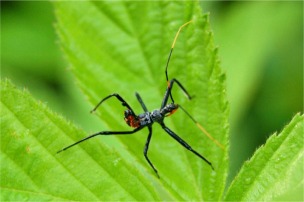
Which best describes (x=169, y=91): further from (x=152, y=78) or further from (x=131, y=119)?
(x=131, y=119)

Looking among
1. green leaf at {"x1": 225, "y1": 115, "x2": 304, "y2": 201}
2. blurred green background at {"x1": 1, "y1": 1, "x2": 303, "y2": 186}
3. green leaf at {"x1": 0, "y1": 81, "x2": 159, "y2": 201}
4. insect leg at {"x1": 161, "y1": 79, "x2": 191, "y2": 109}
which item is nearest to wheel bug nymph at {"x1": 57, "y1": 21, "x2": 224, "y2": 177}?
insect leg at {"x1": 161, "y1": 79, "x2": 191, "y2": 109}

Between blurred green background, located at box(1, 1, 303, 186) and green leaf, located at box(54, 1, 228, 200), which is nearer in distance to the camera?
green leaf, located at box(54, 1, 228, 200)

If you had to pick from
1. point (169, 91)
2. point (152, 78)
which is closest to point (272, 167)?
point (169, 91)

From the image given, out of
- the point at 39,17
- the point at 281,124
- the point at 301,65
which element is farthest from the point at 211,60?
the point at 39,17

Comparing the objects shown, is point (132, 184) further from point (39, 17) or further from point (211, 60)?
point (39, 17)

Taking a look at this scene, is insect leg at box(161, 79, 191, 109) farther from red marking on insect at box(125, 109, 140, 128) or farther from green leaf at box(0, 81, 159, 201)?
green leaf at box(0, 81, 159, 201)

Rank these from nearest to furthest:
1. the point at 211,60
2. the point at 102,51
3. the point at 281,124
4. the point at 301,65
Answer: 1. the point at 211,60
2. the point at 102,51
3. the point at 281,124
4. the point at 301,65
